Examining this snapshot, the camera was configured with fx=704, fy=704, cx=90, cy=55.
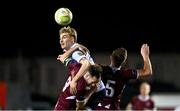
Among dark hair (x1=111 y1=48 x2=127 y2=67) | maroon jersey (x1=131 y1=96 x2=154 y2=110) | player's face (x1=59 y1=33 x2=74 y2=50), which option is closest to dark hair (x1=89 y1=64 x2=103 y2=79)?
player's face (x1=59 y1=33 x2=74 y2=50)

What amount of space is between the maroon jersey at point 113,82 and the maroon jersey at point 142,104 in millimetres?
5603

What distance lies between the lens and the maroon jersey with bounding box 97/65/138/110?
378 inches

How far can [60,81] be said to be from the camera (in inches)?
1065

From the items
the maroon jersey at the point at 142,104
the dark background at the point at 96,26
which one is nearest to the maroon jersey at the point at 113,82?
the maroon jersey at the point at 142,104

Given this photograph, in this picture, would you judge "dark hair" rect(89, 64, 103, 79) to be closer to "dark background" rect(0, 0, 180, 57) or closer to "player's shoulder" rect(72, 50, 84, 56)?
"player's shoulder" rect(72, 50, 84, 56)

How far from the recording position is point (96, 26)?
1059 inches

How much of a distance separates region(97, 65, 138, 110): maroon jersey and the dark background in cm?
1545

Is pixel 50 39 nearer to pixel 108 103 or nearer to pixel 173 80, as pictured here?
pixel 173 80

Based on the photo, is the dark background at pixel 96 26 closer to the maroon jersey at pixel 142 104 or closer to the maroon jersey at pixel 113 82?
the maroon jersey at pixel 142 104

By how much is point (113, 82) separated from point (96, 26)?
1728 centimetres

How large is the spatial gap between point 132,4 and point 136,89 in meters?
5.69

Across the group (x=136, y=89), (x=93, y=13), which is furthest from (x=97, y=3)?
(x=136, y=89)

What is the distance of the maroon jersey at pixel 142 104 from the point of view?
15.3 metres

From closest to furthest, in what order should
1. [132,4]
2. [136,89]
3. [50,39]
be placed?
[136,89] < [132,4] < [50,39]
